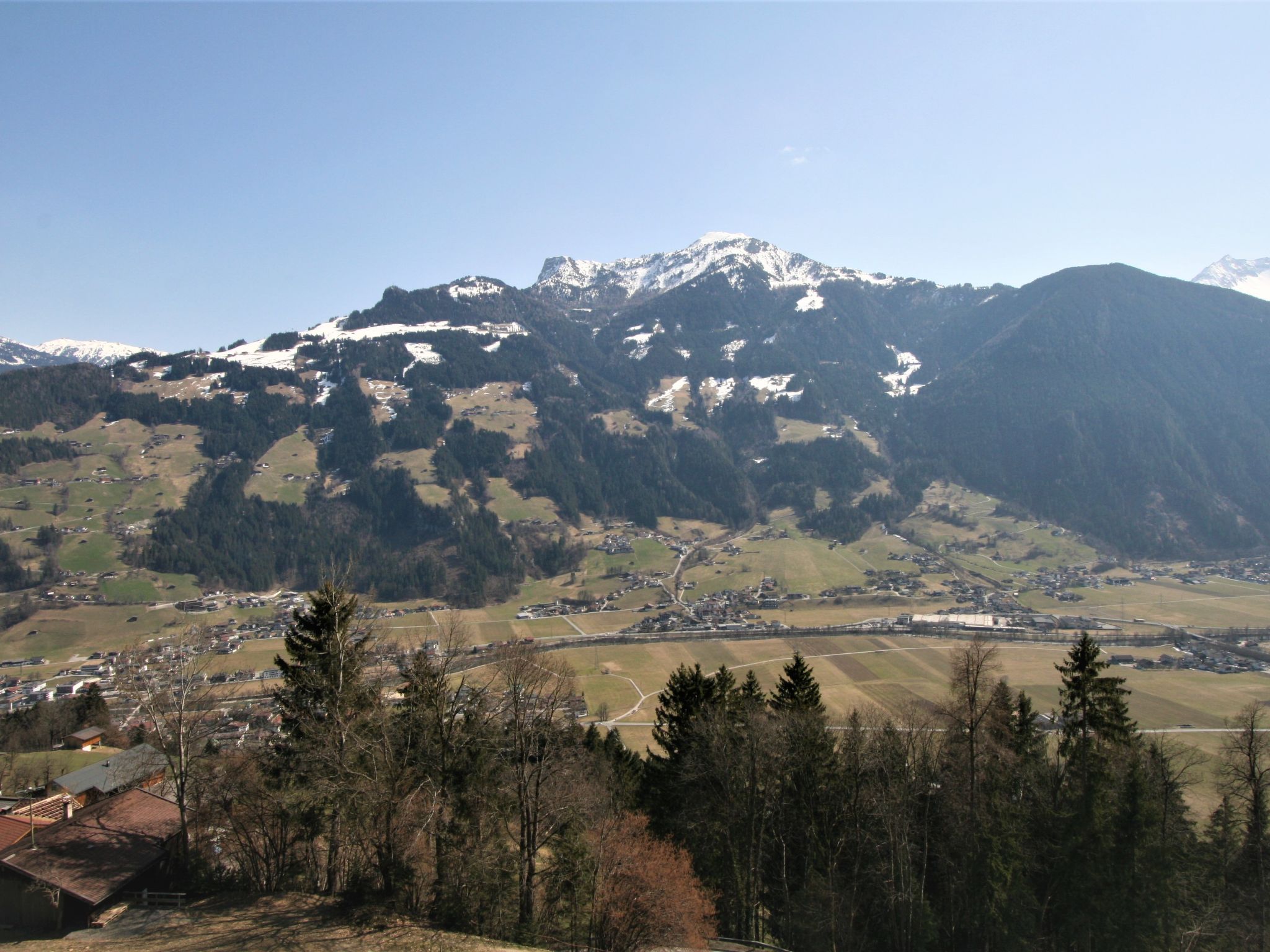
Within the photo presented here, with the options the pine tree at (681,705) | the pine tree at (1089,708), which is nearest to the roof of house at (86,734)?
the pine tree at (681,705)

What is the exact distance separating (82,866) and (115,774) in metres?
10.3

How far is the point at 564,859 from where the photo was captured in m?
24.1

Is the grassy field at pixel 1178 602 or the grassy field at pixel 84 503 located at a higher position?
the grassy field at pixel 84 503

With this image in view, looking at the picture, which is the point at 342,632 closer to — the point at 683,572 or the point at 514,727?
the point at 514,727

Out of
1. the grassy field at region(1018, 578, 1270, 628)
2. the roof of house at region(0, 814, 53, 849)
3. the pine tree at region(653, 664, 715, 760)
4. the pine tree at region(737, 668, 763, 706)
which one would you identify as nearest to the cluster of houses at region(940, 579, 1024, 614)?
the grassy field at region(1018, 578, 1270, 628)

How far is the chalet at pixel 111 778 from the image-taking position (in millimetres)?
30891

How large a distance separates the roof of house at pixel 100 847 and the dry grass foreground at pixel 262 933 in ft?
6.33

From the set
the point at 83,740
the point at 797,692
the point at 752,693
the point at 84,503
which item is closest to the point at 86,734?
the point at 83,740

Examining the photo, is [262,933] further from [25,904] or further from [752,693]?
[752,693]

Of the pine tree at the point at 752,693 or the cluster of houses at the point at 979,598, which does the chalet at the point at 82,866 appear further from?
the cluster of houses at the point at 979,598

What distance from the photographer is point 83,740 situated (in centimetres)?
5544

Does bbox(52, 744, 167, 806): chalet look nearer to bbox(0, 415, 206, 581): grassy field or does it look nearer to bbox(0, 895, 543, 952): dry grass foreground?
bbox(0, 895, 543, 952): dry grass foreground

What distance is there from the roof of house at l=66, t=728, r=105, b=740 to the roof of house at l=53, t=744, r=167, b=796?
18.4m

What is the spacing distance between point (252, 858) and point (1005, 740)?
3022 centimetres
